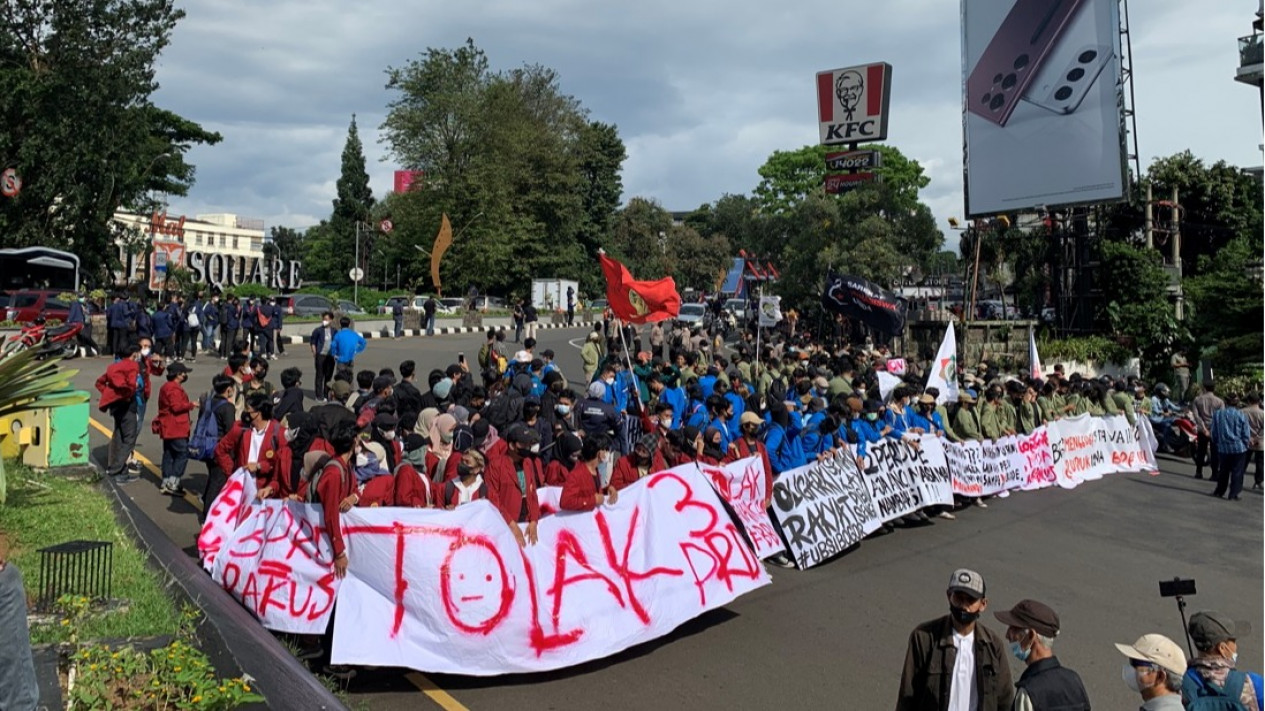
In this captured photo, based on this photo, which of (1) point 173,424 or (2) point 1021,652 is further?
(1) point 173,424

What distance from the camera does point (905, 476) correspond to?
1095 cm

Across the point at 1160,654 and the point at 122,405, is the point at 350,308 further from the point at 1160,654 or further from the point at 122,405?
the point at 1160,654

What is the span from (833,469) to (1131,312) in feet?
74.2

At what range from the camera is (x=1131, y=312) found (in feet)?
93.5

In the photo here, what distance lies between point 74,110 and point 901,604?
3701 centimetres

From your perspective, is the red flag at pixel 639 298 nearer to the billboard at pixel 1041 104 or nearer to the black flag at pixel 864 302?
the black flag at pixel 864 302

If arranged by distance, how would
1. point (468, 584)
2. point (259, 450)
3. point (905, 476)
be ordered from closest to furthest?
point (468, 584) → point (259, 450) → point (905, 476)

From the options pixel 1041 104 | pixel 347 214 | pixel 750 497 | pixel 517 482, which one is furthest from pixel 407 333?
→ pixel 347 214

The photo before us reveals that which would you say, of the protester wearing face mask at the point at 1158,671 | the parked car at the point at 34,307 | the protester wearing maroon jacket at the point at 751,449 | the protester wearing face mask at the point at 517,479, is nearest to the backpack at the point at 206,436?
the protester wearing face mask at the point at 517,479

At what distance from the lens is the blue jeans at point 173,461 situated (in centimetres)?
1018

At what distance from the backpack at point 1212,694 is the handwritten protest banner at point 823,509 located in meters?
5.05

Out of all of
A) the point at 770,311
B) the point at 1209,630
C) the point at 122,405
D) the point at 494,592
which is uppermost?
the point at 770,311

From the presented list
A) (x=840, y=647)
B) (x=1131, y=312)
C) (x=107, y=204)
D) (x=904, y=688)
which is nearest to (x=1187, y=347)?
(x=1131, y=312)

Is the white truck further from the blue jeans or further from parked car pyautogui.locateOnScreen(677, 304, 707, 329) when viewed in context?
the blue jeans
